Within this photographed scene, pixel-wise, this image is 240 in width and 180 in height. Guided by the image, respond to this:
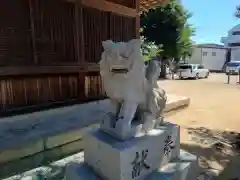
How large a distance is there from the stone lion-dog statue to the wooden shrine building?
289cm

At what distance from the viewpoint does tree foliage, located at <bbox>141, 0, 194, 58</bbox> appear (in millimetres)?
15844

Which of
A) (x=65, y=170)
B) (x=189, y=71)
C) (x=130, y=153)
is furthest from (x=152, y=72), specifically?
(x=189, y=71)

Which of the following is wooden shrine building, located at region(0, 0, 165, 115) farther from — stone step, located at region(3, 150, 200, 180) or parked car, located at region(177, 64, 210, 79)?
parked car, located at region(177, 64, 210, 79)

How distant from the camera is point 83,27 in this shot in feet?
17.7

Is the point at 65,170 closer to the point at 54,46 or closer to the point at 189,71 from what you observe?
the point at 54,46

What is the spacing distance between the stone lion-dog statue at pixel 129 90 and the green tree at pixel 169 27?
14095 mm

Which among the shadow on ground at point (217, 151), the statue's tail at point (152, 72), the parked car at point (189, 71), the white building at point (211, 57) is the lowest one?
the shadow on ground at point (217, 151)

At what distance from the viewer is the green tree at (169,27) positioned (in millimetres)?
15844

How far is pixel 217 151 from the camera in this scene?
151 inches

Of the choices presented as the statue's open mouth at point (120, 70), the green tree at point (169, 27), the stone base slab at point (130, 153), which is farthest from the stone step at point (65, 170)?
the green tree at point (169, 27)

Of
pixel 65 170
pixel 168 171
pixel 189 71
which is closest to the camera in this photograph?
pixel 168 171

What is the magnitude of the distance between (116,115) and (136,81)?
Answer: 1.60ft

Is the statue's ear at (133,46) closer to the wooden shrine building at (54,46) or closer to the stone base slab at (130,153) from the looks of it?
the stone base slab at (130,153)

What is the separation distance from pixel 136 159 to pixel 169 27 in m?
15.4
